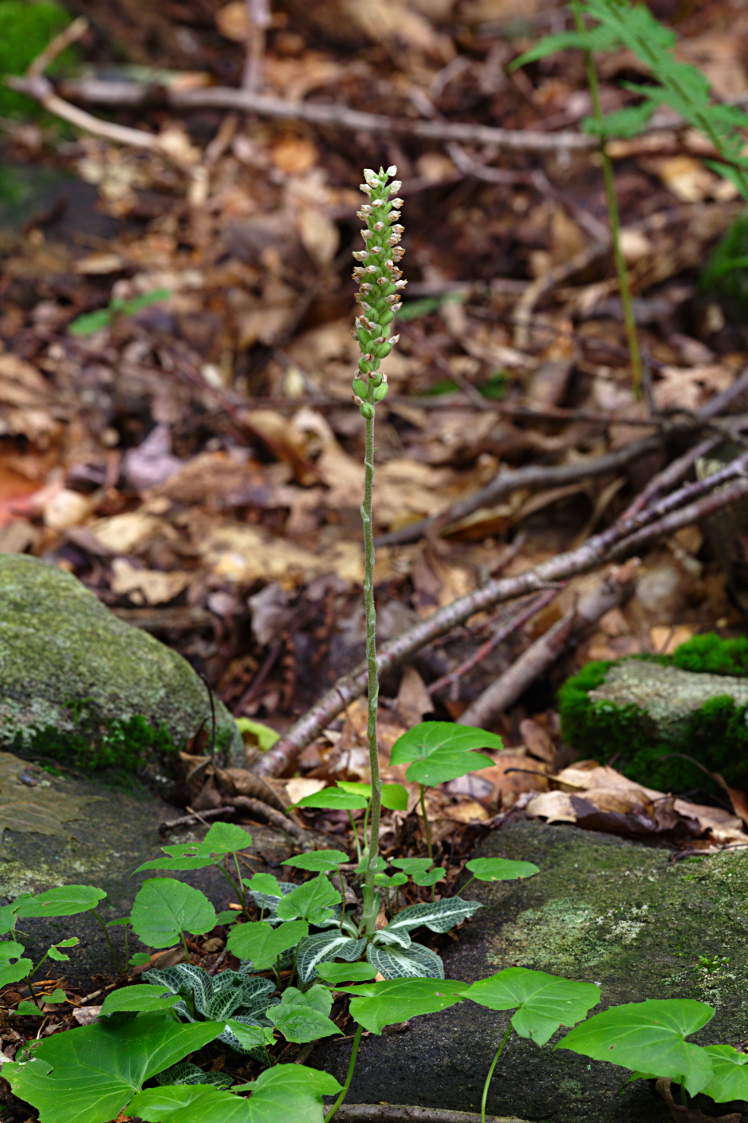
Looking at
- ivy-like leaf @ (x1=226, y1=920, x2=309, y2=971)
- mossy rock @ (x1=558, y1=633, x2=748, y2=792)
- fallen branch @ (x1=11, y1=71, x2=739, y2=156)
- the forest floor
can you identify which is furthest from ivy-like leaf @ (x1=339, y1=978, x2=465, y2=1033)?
fallen branch @ (x1=11, y1=71, x2=739, y2=156)

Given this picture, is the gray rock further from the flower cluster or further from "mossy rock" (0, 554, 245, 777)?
the flower cluster

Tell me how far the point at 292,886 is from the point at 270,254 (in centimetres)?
513

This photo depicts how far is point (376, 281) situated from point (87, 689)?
1.33 meters

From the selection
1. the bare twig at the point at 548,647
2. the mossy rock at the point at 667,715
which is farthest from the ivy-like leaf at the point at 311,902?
the bare twig at the point at 548,647

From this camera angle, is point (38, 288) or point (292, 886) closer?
point (292, 886)

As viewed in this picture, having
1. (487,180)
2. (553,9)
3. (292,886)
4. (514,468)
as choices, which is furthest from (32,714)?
(553,9)

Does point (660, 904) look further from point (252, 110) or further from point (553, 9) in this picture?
point (553, 9)

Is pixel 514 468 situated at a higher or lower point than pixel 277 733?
higher

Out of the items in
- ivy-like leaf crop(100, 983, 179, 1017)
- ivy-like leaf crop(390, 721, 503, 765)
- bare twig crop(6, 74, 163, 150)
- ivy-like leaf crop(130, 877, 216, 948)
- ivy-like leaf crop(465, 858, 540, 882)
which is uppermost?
bare twig crop(6, 74, 163, 150)

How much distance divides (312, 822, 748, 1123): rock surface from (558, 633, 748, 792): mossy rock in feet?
1.44

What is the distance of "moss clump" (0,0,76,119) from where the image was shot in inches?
269

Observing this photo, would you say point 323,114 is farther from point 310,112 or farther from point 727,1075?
point 727,1075

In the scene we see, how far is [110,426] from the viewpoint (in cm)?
518

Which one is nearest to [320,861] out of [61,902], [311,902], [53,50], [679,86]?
[311,902]
